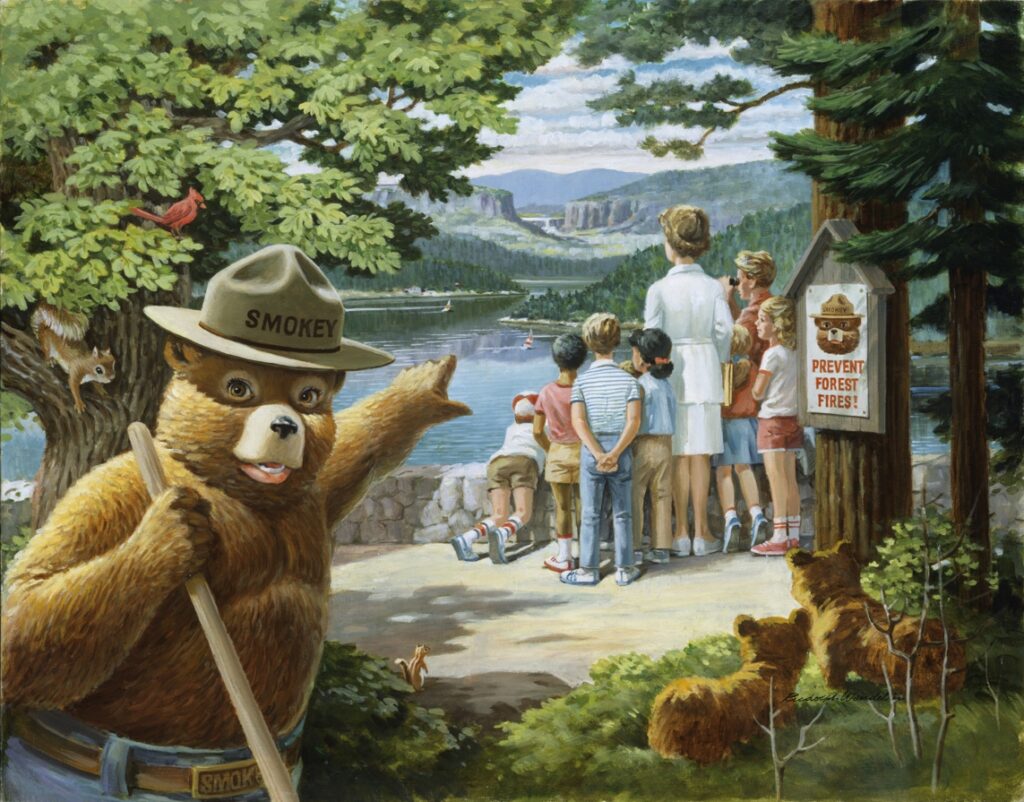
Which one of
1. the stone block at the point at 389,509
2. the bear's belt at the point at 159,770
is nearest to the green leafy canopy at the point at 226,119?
the stone block at the point at 389,509

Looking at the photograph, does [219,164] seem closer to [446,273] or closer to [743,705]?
[446,273]

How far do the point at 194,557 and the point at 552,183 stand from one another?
80.2 inches

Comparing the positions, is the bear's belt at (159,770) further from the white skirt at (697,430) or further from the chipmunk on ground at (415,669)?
the white skirt at (697,430)

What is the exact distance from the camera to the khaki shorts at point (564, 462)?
4.65 metres

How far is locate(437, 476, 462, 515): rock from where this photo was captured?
467 centimetres

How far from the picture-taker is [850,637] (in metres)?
4.56

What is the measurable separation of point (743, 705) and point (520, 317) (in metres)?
1.65

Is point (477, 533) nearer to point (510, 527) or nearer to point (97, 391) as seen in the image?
point (510, 527)

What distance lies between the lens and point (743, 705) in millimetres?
4438

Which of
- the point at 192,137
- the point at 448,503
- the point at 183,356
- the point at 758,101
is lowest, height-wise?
the point at 448,503

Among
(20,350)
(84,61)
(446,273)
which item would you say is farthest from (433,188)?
(20,350)

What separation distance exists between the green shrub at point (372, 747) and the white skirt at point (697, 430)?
1.32m

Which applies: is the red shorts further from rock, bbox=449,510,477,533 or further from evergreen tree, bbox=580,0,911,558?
rock, bbox=449,510,477,533

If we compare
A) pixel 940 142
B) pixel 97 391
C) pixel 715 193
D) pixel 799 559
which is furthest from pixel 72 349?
pixel 940 142
